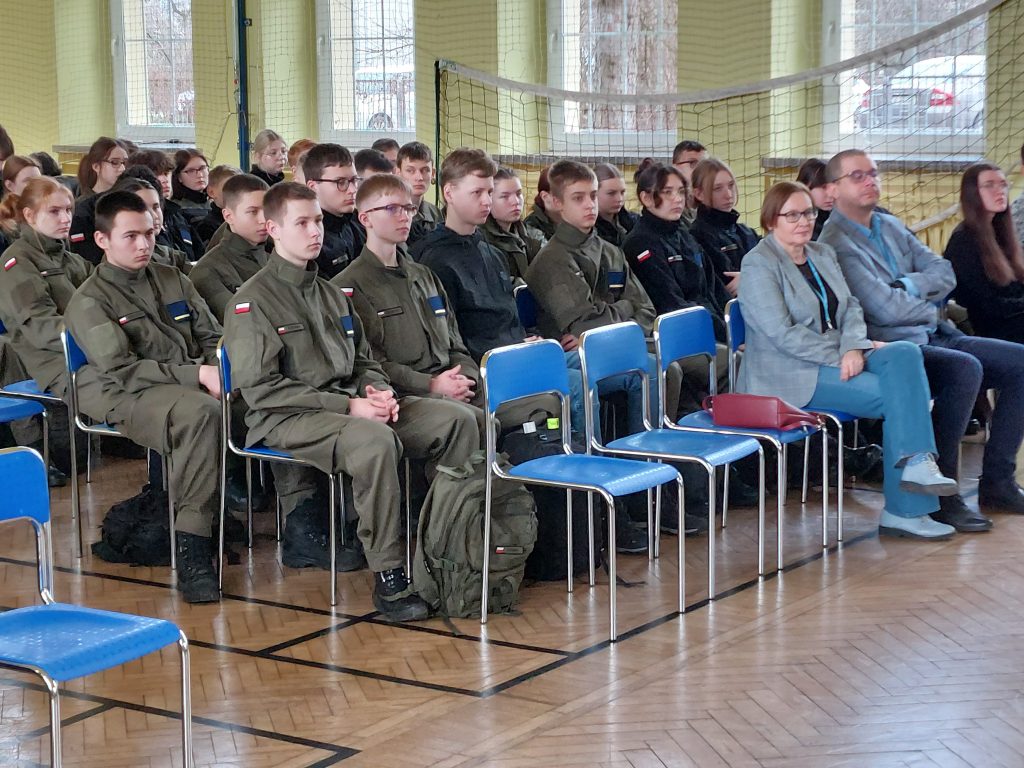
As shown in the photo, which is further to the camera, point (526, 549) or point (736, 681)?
point (526, 549)

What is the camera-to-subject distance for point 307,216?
4.31m

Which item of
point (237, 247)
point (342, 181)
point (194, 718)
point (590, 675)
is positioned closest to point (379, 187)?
point (237, 247)

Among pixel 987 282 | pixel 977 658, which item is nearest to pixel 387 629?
pixel 977 658

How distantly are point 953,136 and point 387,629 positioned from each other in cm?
595

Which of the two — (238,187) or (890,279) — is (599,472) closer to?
(890,279)

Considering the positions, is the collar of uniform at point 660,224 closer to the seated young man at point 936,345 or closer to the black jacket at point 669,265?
the black jacket at point 669,265

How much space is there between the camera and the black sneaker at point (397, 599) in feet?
13.1

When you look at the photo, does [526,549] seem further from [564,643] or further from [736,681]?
[736,681]

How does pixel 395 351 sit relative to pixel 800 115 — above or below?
below

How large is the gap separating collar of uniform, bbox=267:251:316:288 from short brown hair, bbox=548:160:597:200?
1357 millimetres

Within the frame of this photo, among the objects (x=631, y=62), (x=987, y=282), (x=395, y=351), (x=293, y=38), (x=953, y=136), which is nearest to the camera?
(x=395, y=351)

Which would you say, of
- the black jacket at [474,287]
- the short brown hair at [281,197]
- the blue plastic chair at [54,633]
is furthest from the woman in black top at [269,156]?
the blue plastic chair at [54,633]

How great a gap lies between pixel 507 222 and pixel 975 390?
6.60ft

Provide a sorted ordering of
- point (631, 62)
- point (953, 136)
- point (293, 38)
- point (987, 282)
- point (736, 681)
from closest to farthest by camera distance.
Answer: point (736, 681) < point (987, 282) < point (953, 136) < point (631, 62) < point (293, 38)
